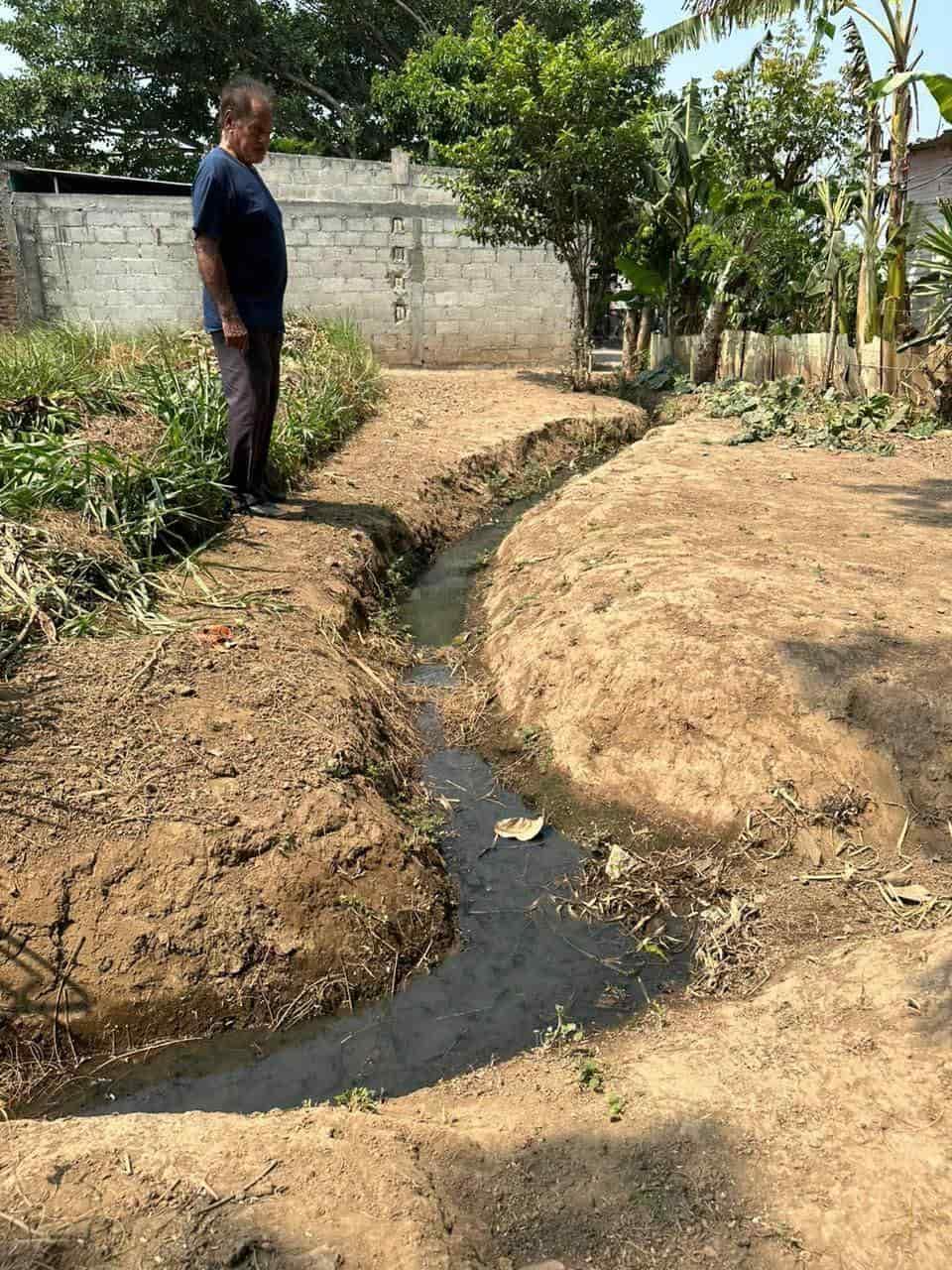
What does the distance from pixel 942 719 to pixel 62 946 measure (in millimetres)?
2790

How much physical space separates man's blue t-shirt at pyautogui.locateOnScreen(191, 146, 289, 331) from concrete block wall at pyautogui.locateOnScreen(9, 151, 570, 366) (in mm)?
7041

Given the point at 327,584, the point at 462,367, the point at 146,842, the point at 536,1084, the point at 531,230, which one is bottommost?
the point at 536,1084

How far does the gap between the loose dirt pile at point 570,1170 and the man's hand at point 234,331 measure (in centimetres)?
335

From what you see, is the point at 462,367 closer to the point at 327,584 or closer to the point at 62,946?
the point at 327,584

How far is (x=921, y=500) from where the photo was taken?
5590 mm

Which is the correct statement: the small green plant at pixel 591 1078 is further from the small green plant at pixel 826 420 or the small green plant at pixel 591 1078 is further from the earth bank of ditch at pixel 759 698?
the small green plant at pixel 826 420

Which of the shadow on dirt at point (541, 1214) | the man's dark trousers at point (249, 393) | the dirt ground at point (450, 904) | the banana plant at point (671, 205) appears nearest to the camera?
the shadow on dirt at point (541, 1214)

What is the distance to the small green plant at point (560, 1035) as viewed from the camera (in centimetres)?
245

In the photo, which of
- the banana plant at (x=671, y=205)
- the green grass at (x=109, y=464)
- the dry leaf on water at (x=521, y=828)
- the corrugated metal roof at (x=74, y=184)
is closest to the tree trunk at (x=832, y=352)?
the banana plant at (x=671, y=205)

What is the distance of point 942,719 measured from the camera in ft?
10.6

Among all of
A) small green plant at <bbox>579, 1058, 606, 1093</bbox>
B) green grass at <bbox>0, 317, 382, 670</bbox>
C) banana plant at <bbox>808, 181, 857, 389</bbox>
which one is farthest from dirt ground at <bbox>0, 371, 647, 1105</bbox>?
banana plant at <bbox>808, 181, 857, 389</bbox>

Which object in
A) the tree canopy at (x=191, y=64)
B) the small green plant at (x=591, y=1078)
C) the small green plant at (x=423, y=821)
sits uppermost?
the tree canopy at (x=191, y=64)

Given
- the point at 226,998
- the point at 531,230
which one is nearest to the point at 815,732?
the point at 226,998

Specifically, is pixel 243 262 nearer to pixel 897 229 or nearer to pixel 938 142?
pixel 897 229
